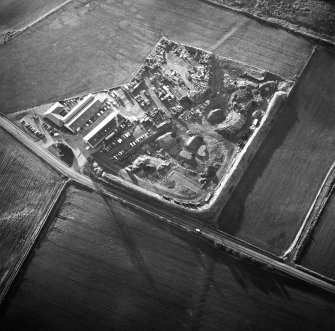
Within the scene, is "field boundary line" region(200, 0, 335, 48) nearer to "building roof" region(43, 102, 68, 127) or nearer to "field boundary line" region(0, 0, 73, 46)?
"field boundary line" region(0, 0, 73, 46)

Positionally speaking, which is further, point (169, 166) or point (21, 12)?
point (21, 12)

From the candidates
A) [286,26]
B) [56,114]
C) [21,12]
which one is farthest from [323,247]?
[21,12]

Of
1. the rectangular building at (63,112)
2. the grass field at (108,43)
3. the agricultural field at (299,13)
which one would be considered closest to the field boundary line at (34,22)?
the grass field at (108,43)

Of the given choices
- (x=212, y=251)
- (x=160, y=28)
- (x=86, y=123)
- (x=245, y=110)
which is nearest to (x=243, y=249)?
(x=212, y=251)

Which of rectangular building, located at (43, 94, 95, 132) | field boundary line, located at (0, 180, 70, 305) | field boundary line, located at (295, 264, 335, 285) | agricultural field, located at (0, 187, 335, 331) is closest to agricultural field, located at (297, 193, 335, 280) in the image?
field boundary line, located at (295, 264, 335, 285)

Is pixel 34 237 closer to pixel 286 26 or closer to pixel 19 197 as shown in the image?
pixel 19 197

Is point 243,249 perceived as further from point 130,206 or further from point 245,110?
point 245,110
